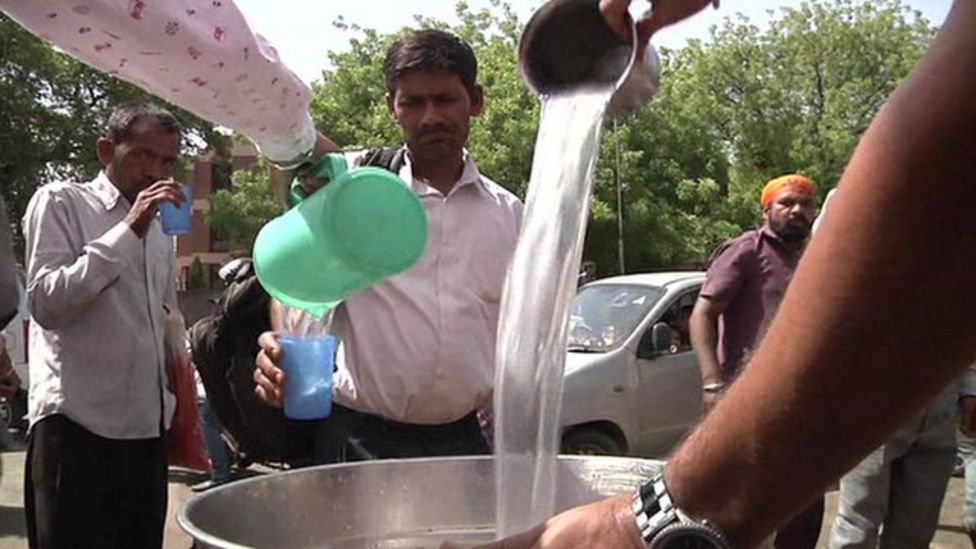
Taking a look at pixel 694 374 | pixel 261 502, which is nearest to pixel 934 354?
pixel 261 502

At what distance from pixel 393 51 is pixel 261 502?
1619 mm

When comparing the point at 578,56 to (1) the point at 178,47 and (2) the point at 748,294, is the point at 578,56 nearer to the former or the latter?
(1) the point at 178,47

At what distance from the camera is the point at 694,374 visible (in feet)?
24.1

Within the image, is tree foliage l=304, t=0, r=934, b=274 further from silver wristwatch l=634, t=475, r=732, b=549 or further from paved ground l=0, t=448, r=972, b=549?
silver wristwatch l=634, t=475, r=732, b=549

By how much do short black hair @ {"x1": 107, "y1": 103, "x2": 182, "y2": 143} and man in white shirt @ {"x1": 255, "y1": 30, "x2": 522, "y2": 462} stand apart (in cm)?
97

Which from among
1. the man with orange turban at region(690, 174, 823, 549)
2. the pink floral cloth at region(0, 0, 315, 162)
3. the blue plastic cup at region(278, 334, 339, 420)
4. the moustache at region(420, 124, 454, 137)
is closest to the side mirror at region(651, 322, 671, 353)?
the man with orange turban at region(690, 174, 823, 549)

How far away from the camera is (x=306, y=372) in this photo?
2.33 metres

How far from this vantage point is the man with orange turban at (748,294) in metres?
4.59

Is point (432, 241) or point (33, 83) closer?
point (432, 241)

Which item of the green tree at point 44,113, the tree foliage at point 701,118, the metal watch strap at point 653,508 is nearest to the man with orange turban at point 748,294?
the metal watch strap at point 653,508

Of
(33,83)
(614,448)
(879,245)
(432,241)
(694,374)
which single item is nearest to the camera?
(879,245)

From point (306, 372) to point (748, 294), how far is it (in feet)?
8.91

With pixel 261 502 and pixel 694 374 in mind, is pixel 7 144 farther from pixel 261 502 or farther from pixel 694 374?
pixel 261 502

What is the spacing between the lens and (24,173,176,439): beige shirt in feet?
9.77
